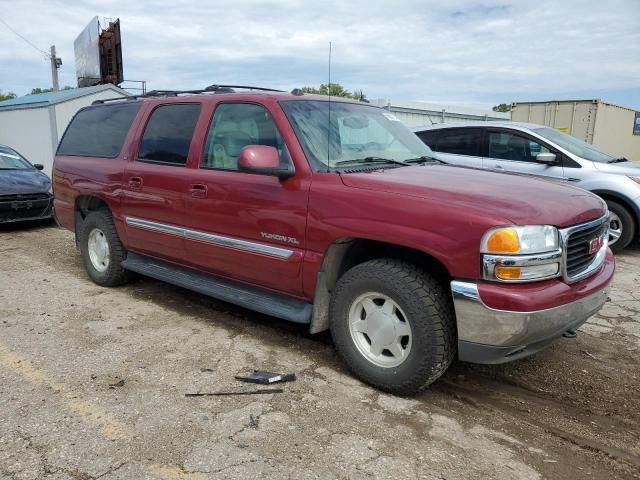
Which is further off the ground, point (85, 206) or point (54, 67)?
point (54, 67)

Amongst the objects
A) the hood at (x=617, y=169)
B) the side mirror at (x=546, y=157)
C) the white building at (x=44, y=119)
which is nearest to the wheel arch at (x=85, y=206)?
the side mirror at (x=546, y=157)

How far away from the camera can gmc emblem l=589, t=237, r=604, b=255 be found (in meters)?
3.19

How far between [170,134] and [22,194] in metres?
5.29

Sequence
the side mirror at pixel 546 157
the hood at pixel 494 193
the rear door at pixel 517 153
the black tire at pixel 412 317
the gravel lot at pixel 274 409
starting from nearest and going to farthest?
the gravel lot at pixel 274 409 < the hood at pixel 494 193 < the black tire at pixel 412 317 < the side mirror at pixel 546 157 < the rear door at pixel 517 153

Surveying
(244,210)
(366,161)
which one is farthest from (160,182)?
(366,161)

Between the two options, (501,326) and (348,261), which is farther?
(348,261)

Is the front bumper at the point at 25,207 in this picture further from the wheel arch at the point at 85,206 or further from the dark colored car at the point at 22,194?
the wheel arch at the point at 85,206

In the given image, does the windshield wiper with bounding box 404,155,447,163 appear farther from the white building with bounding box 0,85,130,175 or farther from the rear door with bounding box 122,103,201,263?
the white building with bounding box 0,85,130,175

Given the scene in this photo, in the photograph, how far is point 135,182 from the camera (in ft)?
15.3

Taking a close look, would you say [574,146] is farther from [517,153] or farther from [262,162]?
[262,162]

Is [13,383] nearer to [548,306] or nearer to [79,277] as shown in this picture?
[79,277]

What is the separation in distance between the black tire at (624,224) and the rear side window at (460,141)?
6.37ft

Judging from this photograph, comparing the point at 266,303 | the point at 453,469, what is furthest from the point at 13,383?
the point at 453,469

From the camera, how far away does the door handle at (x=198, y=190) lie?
3.99 metres
